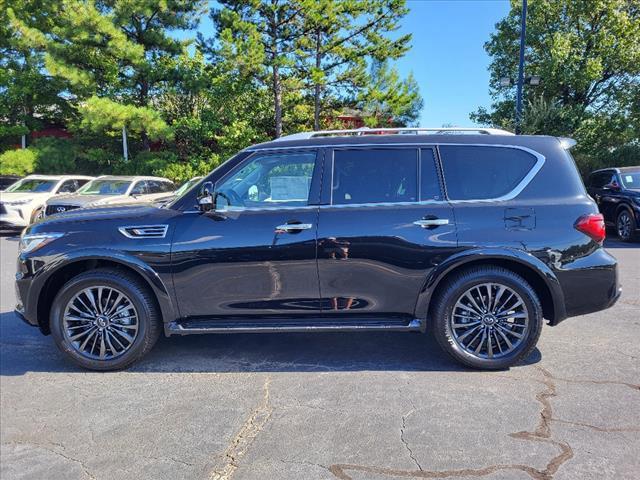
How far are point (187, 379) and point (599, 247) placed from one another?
Answer: 3346mm

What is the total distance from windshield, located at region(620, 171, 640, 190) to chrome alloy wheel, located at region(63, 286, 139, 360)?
36.4ft

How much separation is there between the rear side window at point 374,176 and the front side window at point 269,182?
9.5 inches

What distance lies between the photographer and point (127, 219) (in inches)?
164

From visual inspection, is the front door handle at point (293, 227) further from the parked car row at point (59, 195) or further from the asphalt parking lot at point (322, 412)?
the parked car row at point (59, 195)

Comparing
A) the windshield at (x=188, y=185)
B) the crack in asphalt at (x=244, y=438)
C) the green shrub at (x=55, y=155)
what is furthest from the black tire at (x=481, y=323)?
the green shrub at (x=55, y=155)

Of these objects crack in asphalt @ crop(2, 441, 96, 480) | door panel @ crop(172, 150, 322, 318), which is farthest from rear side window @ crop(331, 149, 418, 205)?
crack in asphalt @ crop(2, 441, 96, 480)

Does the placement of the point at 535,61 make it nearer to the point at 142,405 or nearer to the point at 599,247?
the point at 599,247

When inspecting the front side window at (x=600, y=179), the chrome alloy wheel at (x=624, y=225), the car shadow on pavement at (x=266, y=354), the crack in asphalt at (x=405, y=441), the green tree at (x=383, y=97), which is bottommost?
the crack in asphalt at (x=405, y=441)

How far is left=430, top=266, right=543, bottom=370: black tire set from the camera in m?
4.03

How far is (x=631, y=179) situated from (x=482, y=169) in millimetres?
9269

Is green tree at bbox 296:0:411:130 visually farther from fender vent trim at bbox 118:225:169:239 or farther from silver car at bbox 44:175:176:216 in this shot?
fender vent trim at bbox 118:225:169:239

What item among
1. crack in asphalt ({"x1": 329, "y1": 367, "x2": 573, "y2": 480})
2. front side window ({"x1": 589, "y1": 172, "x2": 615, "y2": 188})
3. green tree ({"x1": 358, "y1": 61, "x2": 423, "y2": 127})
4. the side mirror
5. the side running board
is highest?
green tree ({"x1": 358, "y1": 61, "x2": 423, "y2": 127})

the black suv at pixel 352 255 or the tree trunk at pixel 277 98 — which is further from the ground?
the tree trunk at pixel 277 98

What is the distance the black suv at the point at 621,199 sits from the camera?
1091 cm
